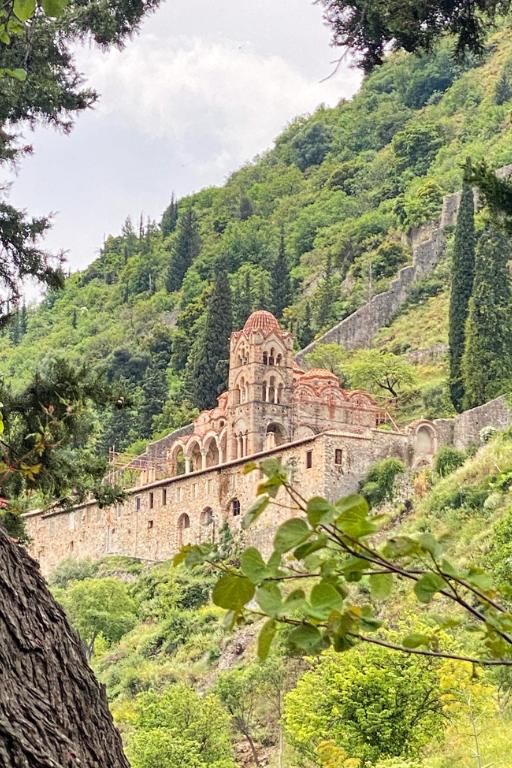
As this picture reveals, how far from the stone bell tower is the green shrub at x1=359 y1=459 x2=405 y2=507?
617cm

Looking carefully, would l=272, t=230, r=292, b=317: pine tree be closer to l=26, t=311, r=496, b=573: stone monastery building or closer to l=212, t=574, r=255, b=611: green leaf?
l=26, t=311, r=496, b=573: stone monastery building

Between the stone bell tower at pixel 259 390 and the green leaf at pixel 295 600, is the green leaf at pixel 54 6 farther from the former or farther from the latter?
the stone bell tower at pixel 259 390

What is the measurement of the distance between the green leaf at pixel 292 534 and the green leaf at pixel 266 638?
0.61 feet

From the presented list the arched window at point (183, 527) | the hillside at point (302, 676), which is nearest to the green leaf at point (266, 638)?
the hillside at point (302, 676)

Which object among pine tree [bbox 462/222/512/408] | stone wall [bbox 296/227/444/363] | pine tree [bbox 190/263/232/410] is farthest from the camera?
stone wall [bbox 296/227/444/363]

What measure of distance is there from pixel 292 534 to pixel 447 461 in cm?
4100

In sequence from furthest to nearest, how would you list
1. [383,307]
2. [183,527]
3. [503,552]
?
[383,307] < [183,527] < [503,552]

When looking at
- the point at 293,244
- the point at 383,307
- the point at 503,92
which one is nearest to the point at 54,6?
the point at 383,307

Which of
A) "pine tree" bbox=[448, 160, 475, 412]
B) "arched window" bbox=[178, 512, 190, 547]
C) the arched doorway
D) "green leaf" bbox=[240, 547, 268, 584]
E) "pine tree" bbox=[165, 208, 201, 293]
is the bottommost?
"green leaf" bbox=[240, 547, 268, 584]

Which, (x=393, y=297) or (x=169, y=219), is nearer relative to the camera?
(x=393, y=297)

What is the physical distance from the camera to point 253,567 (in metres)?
3.09

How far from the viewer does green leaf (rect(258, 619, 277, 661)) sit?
3.10m

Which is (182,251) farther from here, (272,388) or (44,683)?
(44,683)

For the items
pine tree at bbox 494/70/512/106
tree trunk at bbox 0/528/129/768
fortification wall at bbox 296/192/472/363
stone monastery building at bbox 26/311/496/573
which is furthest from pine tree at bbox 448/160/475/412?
pine tree at bbox 494/70/512/106
